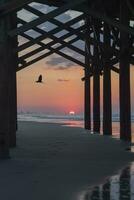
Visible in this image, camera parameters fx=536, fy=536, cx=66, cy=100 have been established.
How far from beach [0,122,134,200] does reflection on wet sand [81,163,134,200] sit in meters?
0.13

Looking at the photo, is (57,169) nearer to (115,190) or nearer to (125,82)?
(115,190)

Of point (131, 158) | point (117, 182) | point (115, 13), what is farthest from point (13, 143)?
point (115, 13)

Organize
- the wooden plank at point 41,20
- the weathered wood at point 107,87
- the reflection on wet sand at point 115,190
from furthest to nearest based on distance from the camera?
the weathered wood at point 107,87 → the wooden plank at point 41,20 → the reflection on wet sand at point 115,190

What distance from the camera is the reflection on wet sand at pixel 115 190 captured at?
18.1 ft

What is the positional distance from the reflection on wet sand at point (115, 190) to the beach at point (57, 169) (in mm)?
128

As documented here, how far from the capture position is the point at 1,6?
8664 millimetres

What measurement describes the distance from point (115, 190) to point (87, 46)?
39.9 ft

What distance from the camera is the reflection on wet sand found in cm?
551

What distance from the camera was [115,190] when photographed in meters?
5.89

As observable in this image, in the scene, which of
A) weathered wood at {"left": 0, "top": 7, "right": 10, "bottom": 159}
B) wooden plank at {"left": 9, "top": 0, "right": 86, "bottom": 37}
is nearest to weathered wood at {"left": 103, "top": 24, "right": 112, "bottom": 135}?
wooden plank at {"left": 9, "top": 0, "right": 86, "bottom": 37}

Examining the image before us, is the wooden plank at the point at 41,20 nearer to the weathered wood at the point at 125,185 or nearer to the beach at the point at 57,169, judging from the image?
the beach at the point at 57,169

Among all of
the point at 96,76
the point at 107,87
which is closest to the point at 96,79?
the point at 96,76

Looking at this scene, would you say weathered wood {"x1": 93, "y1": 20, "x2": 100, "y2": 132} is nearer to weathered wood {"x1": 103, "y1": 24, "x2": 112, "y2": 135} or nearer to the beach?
weathered wood {"x1": 103, "y1": 24, "x2": 112, "y2": 135}

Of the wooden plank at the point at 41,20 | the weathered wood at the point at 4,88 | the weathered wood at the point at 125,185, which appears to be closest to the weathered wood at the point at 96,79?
the wooden plank at the point at 41,20
